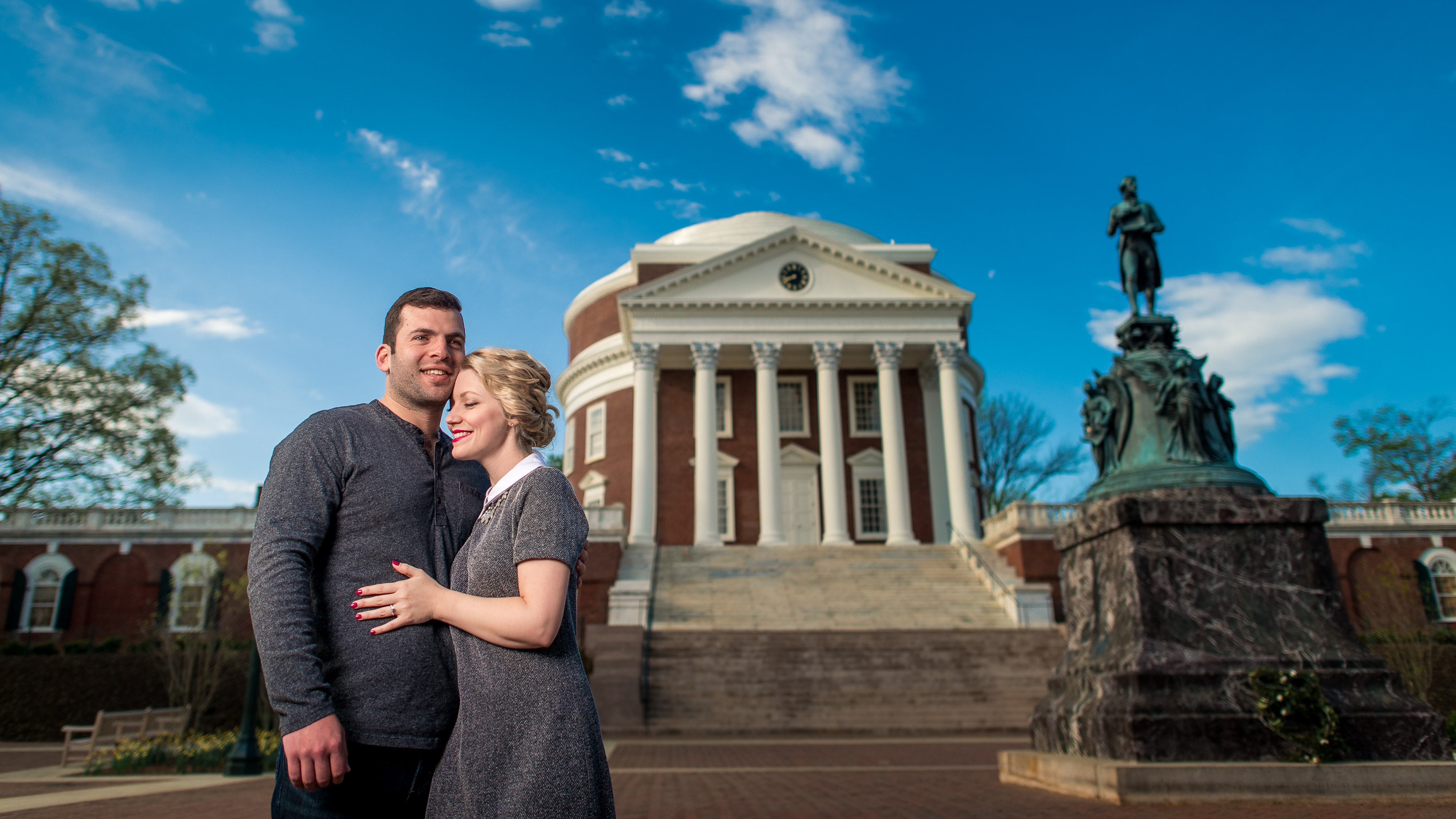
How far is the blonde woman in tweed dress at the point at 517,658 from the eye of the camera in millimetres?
2645

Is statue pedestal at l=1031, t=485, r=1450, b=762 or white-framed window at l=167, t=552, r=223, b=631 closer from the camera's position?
statue pedestal at l=1031, t=485, r=1450, b=762

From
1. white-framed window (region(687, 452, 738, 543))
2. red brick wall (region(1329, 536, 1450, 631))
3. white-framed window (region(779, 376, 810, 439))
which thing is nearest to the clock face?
white-framed window (region(779, 376, 810, 439))

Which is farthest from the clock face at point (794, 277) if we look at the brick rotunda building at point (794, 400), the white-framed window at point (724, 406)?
the white-framed window at point (724, 406)

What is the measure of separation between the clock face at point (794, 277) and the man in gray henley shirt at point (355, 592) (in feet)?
103

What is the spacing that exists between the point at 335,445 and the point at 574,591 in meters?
0.95

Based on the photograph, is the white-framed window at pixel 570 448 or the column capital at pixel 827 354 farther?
the white-framed window at pixel 570 448

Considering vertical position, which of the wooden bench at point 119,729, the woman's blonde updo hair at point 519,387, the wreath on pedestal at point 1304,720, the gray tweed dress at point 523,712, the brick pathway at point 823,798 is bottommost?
the brick pathway at point 823,798

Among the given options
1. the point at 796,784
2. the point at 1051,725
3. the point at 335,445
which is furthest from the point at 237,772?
the point at 335,445

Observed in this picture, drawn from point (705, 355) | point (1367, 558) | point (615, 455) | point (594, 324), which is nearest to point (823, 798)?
point (705, 355)

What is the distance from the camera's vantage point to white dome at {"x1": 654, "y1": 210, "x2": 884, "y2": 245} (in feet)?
144

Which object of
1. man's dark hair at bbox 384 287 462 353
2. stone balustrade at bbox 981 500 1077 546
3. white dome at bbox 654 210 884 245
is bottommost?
man's dark hair at bbox 384 287 462 353

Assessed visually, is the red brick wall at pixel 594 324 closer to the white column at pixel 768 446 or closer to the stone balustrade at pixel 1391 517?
the white column at pixel 768 446

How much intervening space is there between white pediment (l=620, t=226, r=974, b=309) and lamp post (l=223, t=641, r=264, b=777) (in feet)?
73.3

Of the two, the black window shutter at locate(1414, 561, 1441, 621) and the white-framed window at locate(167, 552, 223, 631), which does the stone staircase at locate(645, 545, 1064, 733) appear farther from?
the black window shutter at locate(1414, 561, 1441, 621)
